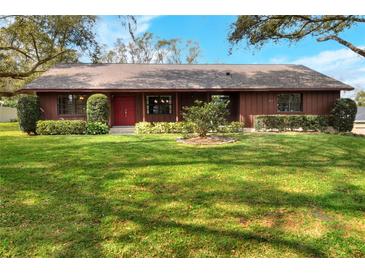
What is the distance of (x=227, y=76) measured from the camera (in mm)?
20453

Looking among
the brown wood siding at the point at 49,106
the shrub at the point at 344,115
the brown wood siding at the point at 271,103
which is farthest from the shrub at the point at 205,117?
the brown wood siding at the point at 49,106

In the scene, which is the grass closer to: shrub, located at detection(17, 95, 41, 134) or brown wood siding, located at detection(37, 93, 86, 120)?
shrub, located at detection(17, 95, 41, 134)

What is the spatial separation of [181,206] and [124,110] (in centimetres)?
1547

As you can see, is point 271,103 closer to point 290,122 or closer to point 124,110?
point 290,122

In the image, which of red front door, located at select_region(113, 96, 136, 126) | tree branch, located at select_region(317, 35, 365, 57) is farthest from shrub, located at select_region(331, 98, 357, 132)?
red front door, located at select_region(113, 96, 136, 126)

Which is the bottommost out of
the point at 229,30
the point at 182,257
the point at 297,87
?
the point at 182,257

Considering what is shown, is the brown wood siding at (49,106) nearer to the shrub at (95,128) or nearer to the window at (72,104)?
the window at (72,104)

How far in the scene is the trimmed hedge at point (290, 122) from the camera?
17.2 m

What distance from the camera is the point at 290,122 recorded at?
1728 centimetres

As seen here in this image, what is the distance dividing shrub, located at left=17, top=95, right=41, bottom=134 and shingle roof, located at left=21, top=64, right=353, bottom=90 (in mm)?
1070

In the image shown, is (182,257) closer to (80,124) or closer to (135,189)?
(135,189)
